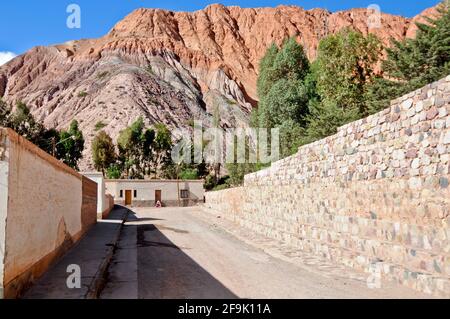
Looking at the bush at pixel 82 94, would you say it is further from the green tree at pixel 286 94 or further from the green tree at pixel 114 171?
the green tree at pixel 286 94

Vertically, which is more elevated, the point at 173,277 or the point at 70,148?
the point at 70,148

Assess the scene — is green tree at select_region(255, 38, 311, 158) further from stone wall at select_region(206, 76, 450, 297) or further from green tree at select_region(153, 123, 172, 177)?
green tree at select_region(153, 123, 172, 177)

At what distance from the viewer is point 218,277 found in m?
9.47

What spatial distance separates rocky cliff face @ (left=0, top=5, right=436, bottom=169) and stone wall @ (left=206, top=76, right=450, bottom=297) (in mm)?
58591

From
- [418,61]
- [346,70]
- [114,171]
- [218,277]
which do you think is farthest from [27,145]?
[114,171]

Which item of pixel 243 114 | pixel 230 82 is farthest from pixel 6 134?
pixel 230 82

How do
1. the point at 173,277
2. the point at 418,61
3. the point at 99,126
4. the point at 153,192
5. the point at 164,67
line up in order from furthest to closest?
1. the point at 164,67
2. the point at 99,126
3. the point at 153,192
4. the point at 418,61
5. the point at 173,277

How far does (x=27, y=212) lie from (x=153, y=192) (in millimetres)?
48299

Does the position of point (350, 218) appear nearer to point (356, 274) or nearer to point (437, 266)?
point (356, 274)

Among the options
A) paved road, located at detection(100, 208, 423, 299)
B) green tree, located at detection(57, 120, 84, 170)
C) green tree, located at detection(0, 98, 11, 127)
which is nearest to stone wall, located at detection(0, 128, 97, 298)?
paved road, located at detection(100, 208, 423, 299)

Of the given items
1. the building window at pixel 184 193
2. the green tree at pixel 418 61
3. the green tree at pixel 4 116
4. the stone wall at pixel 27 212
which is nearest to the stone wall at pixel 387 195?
the stone wall at pixel 27 212

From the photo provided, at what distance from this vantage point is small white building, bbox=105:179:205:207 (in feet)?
177

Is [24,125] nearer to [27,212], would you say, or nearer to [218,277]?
[218,277]

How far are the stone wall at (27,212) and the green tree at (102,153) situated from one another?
5774 cm
